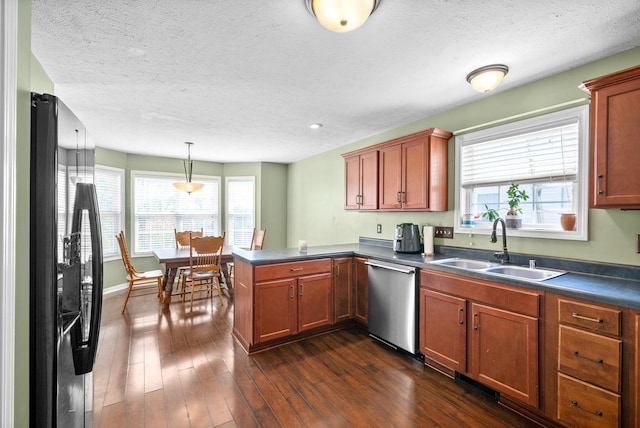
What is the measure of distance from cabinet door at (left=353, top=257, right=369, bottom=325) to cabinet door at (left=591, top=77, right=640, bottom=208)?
1998 millimetres

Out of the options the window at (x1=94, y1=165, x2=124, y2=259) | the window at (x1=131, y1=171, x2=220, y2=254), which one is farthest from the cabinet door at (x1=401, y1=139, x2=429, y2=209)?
the window at (x1=94, y1=165, x2=124, y2=259)

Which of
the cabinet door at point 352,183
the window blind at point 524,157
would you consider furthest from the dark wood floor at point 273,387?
the window blind at point 524,157

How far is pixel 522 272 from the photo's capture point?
228 centimetres

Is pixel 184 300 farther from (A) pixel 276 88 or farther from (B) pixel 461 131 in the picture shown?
(B) pixel 461 131

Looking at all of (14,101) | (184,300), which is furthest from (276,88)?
(184,300)

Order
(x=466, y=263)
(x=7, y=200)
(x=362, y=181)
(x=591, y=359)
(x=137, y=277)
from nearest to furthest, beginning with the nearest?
(x=7, y=200)
(x=591, y=359)
(x=466, y=263)
(x=362, y=181)
(x=137, y=277)

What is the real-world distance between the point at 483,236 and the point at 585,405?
4.62 ft

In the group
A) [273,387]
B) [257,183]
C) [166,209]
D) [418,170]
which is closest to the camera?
[273,387]

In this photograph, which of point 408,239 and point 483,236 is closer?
point 483,236

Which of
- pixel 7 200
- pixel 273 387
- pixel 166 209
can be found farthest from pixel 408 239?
pixel 166 209

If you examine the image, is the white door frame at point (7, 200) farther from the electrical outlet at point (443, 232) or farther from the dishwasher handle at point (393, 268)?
the electrical outlet at point (443, 232)

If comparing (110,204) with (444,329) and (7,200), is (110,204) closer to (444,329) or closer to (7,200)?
(7,200)

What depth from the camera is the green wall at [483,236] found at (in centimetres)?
197

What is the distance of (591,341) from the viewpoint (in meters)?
1.60
